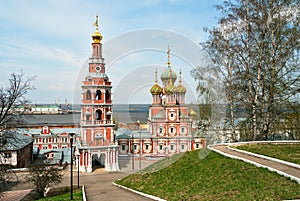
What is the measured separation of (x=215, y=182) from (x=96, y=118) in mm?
19512

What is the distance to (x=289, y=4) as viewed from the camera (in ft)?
50.5

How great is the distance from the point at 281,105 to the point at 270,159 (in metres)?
5.18

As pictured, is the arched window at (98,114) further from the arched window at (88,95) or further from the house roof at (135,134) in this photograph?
the house roof at (135,134)

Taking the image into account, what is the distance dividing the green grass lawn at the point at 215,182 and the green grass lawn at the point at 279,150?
190 centimetres

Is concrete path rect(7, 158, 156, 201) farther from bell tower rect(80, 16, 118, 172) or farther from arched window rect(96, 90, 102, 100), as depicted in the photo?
arched window rect(96, 90, 102, 100)

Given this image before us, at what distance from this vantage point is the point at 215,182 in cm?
1038

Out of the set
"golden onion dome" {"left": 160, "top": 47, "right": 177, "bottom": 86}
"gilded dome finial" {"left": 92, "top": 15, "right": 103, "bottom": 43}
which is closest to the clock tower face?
"golden onion dome" {"left": 160, "top": 47, "right": 177, "bottom": 86}

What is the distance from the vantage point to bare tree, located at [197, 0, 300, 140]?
15445mm

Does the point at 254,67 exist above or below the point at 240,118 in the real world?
above

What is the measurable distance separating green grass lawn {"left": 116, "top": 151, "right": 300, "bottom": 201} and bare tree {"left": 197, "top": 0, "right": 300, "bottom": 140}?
438cm

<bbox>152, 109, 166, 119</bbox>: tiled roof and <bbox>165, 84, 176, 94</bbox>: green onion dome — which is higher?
<bbox>165, 84, 176, 94</bbox>: green onion dome

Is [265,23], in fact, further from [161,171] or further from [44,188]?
[44,188]

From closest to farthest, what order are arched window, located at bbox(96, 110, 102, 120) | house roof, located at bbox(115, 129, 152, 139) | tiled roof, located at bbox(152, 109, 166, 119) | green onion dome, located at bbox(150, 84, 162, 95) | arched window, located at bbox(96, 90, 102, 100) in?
arched window, located at bbox(96, 90, 102, 100), arched window, located at bbox(96, 110, 102, 120), house roof, located at bbox(115, 129, 152, 139), tiled roof, located at bbox(152, 109, 166, 119), green onion dome, located at bbox(150, 84, 162, 95)

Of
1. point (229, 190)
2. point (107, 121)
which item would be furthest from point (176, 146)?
point (229, 190)
